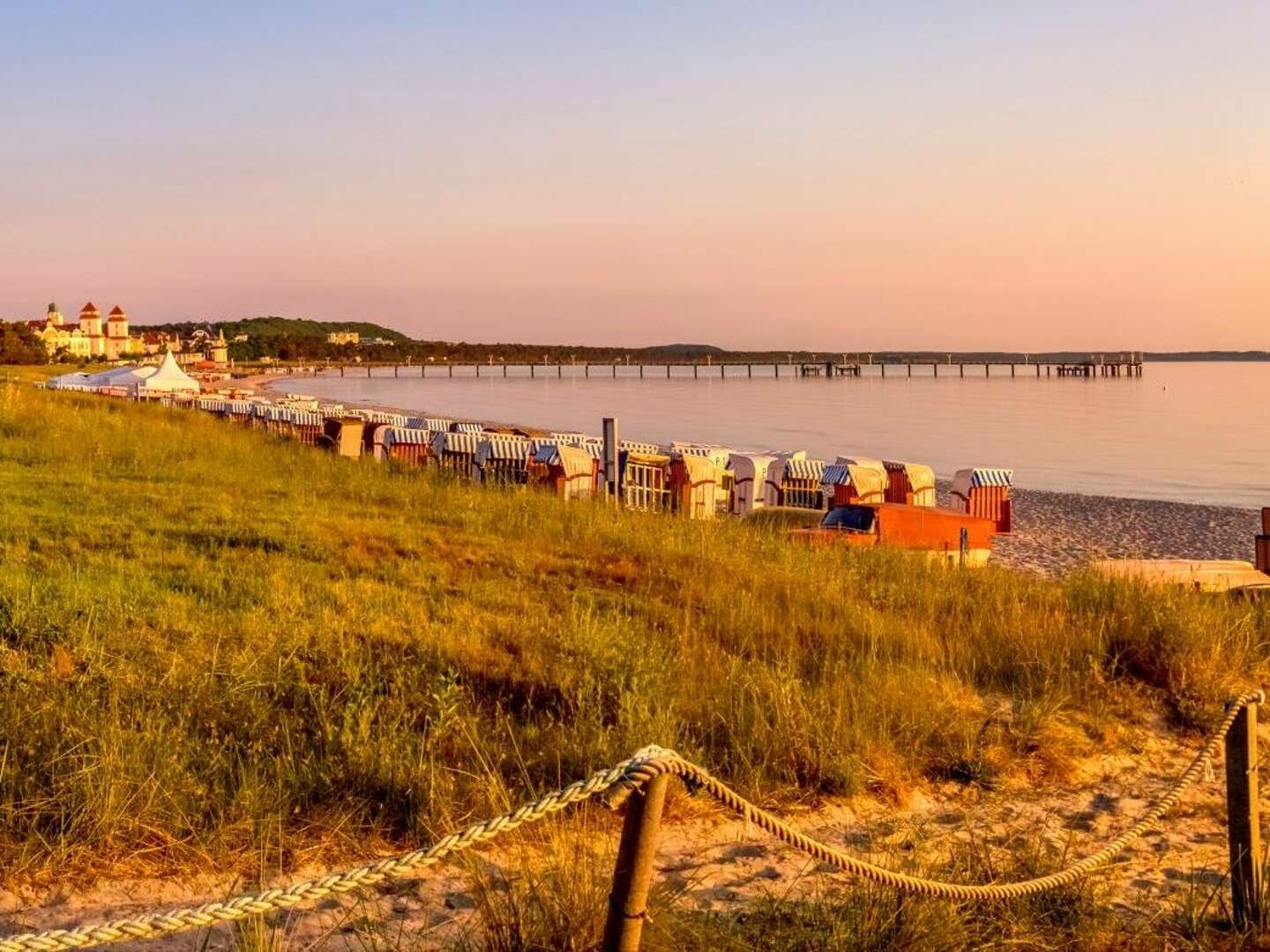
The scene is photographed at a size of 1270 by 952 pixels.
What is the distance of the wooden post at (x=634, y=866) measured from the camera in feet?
7.43

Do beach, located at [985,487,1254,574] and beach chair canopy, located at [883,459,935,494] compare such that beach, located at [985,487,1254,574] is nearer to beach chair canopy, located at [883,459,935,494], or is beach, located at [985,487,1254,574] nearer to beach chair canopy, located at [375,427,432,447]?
beach chair canopy, located at [883,459,935,494]

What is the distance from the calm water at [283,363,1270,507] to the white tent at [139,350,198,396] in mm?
17027

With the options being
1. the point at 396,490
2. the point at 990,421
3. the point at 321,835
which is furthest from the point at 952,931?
the point at 990,421

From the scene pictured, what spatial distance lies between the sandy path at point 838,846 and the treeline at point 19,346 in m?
78.8

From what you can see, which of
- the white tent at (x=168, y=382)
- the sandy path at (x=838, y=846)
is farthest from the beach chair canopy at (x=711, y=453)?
the white tent at (x=168, y=382)

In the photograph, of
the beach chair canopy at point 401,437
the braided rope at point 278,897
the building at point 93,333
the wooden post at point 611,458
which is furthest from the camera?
the building at point 93,333

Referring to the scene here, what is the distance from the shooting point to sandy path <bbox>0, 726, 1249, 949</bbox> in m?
3.27

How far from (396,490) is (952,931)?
828 cm

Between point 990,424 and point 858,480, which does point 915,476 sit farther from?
point 990,424

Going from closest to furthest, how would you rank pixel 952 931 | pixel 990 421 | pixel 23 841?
pixel 952 931 → pixel 23 841 → pixel 990 421

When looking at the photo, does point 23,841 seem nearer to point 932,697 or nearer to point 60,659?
point 60,659

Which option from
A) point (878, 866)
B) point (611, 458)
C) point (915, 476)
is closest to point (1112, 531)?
point (915, 476)

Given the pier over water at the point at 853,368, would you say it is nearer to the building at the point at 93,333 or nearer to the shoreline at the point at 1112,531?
the building at the point at 93,333

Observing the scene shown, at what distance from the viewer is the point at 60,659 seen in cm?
490
